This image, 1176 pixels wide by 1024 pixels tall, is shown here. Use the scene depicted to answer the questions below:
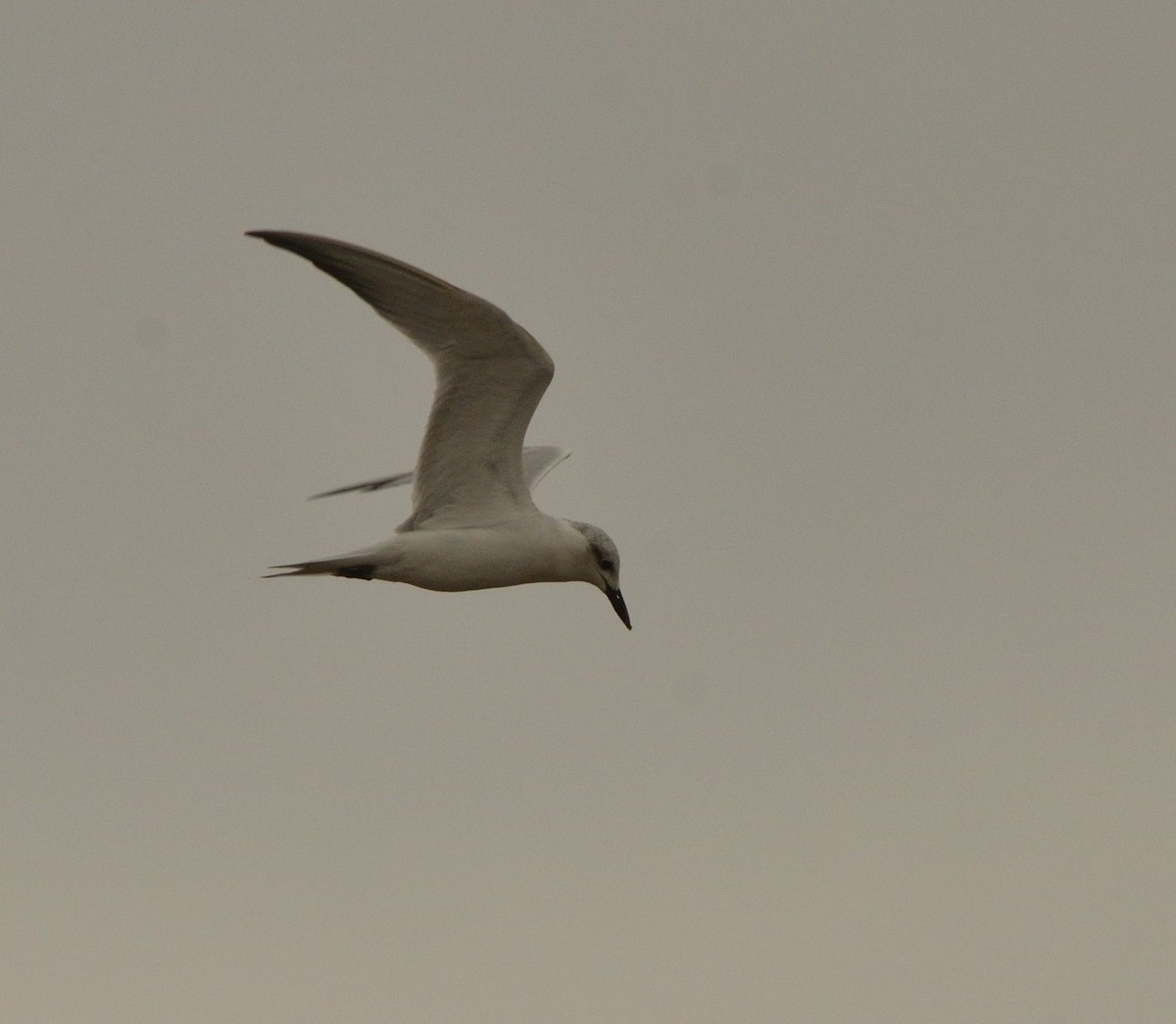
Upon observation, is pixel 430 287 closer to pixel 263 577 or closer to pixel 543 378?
pixel 543 378

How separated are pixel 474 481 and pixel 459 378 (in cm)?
108

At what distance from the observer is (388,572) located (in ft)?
51.8

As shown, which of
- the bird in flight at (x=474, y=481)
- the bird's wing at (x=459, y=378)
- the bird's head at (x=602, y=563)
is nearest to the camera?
the bird's wing at (x=459, y=378)

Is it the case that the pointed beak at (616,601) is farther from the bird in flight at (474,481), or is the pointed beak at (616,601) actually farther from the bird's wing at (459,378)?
the bird's wing at (459,378)

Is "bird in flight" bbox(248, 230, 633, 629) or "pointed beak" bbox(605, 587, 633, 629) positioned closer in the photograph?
"bird in flight" bbox(248, 230, 633, 629)

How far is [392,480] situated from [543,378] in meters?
4.40

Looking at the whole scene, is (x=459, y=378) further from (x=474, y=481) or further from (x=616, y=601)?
(x=616, y=601)

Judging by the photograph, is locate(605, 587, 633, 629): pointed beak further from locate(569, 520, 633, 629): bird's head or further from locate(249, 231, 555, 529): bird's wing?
locate(249, 231, 555, 529): bird's wing

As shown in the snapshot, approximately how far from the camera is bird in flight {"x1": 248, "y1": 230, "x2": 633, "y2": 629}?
48.3 ft

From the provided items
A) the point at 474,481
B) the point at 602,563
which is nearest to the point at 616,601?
the point at 602,563

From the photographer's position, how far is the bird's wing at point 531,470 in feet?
59.3

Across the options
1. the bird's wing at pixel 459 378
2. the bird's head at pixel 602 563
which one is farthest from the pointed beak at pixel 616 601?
the bird's wing at pixel 459 378

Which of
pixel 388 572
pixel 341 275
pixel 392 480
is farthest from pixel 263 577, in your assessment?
pixel 392 480

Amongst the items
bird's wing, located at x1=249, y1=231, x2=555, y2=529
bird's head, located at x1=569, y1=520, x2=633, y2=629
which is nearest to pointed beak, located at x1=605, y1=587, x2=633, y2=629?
bird's head, located at x1=569, y1=520, x2=633, y2=629
